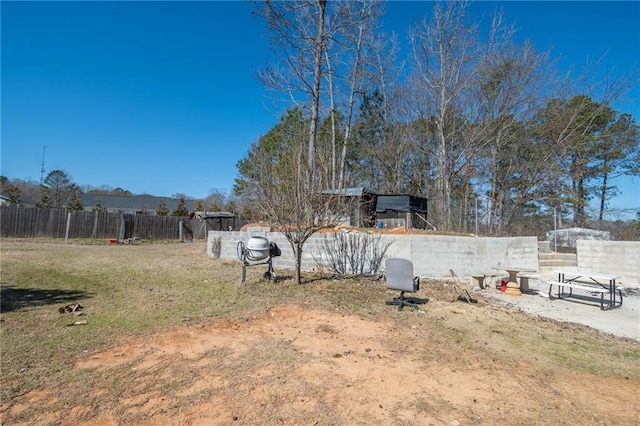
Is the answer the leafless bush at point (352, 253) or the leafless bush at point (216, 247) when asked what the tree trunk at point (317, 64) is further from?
the leafless bush at point (216, 247)

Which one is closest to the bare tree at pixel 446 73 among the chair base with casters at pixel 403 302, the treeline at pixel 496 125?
the treeline at pixel 496 125

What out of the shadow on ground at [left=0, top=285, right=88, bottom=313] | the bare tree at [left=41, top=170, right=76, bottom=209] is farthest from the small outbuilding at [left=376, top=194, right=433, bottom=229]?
the bare tree at [left=41, top=170, right=76, bottom=209]

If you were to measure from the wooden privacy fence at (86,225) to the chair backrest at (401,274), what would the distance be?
19.6 m

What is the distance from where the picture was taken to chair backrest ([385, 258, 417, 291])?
19.5 ft

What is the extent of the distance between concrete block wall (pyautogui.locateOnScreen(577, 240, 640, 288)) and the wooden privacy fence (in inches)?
822

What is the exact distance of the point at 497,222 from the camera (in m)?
17.9

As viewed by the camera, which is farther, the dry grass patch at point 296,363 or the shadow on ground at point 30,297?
the shadow on ground at point 30,297

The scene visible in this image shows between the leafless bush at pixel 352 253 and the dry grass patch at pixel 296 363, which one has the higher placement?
the leafless bush at pixel 352 253

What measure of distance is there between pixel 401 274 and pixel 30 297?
283 inches

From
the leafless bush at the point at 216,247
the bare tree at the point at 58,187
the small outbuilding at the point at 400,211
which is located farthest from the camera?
the bare tree at the point at 58,187

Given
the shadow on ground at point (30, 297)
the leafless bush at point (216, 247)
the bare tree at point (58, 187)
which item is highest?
the bare tree at point (58, 187)

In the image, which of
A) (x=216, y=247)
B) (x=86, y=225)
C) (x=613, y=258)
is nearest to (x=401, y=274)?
(x=216, y=247)

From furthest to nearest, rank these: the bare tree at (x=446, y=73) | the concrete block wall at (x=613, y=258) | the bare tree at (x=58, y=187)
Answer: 1. the bare tree at (x=58, y=187)
2. the bare tree at (x=446, y=73)
3. the concrete block wall at (x=613, y=258)

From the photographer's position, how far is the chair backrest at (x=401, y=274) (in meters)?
5.95
